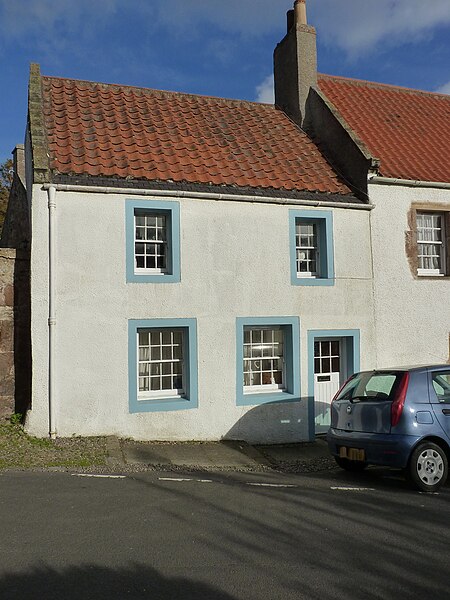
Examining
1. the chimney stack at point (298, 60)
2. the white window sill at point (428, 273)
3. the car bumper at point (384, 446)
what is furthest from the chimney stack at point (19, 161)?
the car bumper at point (384, 446)

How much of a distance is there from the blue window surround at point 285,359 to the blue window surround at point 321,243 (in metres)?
0.97

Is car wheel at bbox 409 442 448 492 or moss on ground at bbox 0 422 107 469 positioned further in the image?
moss on ground at bbox 0 422 107 469

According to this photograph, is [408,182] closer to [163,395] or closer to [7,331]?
[163,395]

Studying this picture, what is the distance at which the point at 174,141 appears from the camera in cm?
1377

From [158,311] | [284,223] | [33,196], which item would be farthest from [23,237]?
[284,223]

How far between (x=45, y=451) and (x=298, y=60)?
12267 mm

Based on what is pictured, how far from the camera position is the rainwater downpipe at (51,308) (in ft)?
35.6

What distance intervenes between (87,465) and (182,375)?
11.5ft

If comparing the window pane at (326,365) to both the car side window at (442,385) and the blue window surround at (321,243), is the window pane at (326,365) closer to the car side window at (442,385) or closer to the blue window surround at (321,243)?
the blue window surround at (321,243)

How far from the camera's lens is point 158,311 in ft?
38.8

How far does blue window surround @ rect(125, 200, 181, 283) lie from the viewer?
38.4ft

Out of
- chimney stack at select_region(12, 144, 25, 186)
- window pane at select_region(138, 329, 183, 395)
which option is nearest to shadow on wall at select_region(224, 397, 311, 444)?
window pane at select_region(138, 329, 183, 395)

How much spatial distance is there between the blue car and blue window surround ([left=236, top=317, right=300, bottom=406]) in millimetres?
3596

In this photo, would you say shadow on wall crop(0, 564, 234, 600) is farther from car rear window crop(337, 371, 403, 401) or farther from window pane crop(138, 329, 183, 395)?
window pane crop(138, 329, 183, 395)
